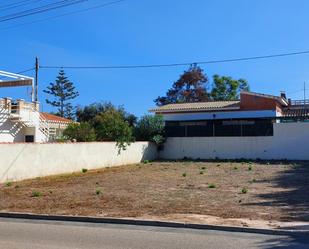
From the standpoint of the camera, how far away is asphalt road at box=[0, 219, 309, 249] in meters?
8.48

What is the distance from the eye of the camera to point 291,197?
47.8 ft

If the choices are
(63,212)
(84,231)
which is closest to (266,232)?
(84,231)

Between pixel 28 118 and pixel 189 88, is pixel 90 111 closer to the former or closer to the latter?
pixel 189 88

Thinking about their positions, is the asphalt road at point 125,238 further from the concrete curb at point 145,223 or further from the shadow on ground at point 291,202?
the concrete curb at point 145,223

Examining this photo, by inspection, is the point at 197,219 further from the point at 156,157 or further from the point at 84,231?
the point at 156,157

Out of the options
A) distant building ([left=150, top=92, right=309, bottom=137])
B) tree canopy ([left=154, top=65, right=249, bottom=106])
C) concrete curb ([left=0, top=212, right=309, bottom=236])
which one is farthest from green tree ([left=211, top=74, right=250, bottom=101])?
concrete curb ([left=0, top=212, right=309, bottom=236])

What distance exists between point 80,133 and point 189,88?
36708 mm

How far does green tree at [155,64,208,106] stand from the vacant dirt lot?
143 ft

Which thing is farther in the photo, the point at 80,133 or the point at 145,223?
the point at 80,133

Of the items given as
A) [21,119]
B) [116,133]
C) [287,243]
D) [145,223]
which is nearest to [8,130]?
[21,119]

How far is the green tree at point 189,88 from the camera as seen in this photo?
6619cm

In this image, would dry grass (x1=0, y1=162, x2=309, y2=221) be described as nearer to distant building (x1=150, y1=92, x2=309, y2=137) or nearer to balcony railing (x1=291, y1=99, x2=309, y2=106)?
distant building (x1=150, y1=92, x2=309, y2=137)

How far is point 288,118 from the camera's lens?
3622cm

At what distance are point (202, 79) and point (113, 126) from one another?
36.2m
